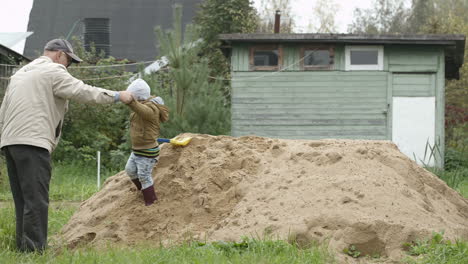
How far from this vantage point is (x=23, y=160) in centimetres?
597

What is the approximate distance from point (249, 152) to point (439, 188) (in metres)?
1.97

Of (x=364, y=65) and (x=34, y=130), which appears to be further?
(x=364, y=65)

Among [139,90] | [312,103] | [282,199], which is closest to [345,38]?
[312,103]

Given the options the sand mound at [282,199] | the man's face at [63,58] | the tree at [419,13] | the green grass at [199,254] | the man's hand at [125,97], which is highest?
the tree at [419,13]

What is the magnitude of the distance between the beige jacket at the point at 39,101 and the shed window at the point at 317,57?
12.8 meters

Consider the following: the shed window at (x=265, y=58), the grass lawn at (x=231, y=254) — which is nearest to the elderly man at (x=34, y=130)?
the grass lawn at (x=231, y=254)

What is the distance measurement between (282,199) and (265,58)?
41.5 feet

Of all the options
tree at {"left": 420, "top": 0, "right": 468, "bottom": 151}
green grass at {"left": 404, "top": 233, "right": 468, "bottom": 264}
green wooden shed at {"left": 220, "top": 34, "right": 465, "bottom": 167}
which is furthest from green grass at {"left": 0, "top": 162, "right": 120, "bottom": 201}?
tree at {"left": 420, "top": 0, "right": 468, "bottom": 151}

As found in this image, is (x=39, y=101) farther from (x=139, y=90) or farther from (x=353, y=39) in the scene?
(x=353, y=39)

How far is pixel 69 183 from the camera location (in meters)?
13.2

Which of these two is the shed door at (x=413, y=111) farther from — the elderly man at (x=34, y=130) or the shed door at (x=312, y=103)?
the elderly man at (x=34, y=130)

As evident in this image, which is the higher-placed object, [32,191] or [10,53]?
[10,53]

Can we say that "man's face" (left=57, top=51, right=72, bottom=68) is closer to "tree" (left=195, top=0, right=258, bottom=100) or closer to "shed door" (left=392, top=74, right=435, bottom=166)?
"shed door" (left=392, top=74, right=435, bottom=166)

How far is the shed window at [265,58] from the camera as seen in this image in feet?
60.7
